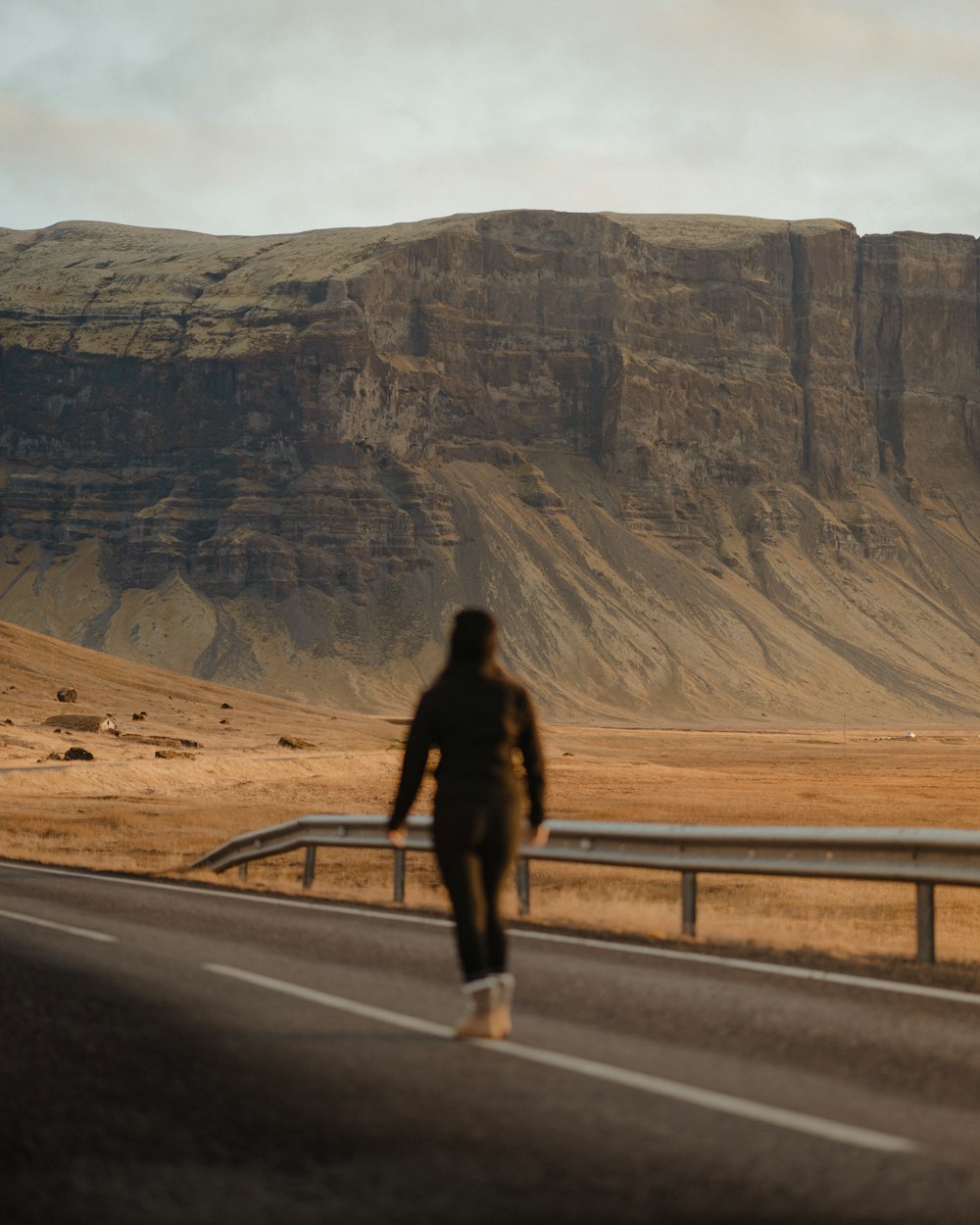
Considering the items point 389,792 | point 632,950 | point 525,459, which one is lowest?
point 389,792

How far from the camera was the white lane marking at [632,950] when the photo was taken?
9312 mm

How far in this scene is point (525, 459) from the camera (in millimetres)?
154250

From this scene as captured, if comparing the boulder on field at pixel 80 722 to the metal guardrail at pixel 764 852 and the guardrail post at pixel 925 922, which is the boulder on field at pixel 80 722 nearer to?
the metal guardrail at pixel 764 852

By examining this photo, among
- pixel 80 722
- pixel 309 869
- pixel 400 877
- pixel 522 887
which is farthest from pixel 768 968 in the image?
pixel 80 722

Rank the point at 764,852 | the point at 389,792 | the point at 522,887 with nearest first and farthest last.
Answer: the point at 764,852
the point at 522,887
the point at 389,792

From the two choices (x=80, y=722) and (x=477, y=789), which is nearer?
(x=477, y=789)

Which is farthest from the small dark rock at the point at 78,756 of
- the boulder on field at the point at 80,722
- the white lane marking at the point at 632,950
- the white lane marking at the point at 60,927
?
the white lane marking at the point at 60,927

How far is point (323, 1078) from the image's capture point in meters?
6.44

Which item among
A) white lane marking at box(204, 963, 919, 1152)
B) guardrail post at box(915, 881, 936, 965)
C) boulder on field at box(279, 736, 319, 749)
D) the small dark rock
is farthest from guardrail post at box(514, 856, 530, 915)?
boulder on field at box(279, 736, 319, 749)

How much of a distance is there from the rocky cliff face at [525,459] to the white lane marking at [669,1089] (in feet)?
389

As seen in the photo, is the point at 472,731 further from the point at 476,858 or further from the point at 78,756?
the point at 78,756

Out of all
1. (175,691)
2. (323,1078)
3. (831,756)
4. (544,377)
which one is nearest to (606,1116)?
(323,1078)

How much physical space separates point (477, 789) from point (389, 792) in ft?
121

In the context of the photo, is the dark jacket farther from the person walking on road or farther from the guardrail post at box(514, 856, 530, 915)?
the guardrail post at box(514, 856, 530, 915)
